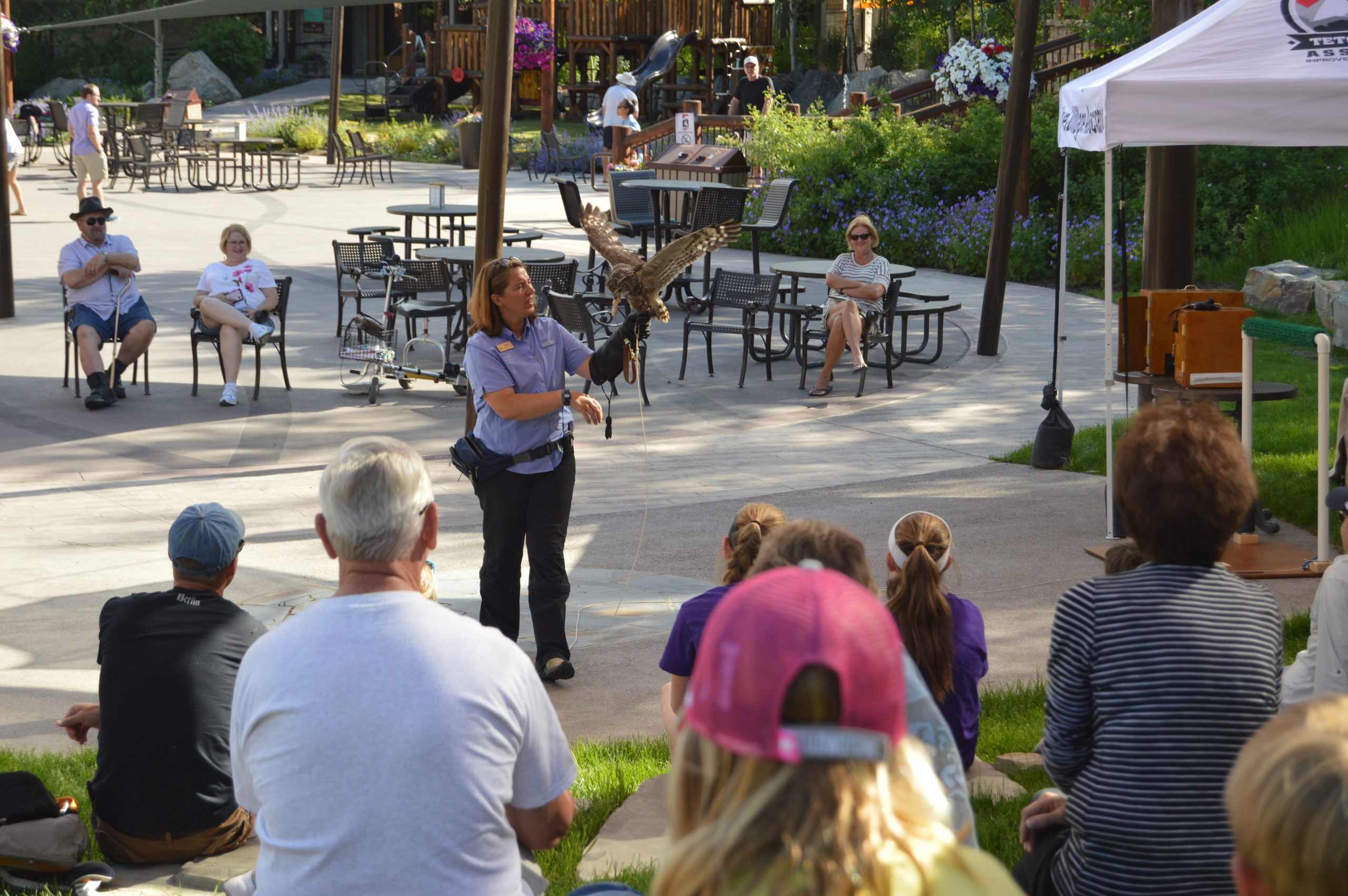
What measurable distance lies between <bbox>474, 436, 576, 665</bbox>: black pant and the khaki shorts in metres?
18.4

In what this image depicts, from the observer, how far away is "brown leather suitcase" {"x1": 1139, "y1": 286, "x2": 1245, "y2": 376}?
281 inches

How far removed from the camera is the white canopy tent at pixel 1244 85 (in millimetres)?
6066

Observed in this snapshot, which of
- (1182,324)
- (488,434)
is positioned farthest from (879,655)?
(1182,324)

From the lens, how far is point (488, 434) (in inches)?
210

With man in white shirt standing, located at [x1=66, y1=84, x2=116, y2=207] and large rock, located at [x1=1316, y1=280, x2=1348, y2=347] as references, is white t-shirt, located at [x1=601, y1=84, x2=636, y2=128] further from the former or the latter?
large rock, located at [x1=1316, y1=280, x2=1348, y2=347]

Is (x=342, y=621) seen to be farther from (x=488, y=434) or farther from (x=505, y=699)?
(x=488, y=434)

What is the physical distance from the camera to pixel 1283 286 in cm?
1373

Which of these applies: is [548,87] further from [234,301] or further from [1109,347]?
[1109,347]

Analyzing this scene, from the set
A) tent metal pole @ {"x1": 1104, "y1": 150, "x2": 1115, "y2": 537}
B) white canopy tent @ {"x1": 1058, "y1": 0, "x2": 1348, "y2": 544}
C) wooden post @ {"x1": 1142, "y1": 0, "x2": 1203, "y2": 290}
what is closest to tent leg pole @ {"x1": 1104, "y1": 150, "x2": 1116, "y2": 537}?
tent metal pole @ {"x1": 1104, "y1": 150, "x2": 1115, "y2": 537}

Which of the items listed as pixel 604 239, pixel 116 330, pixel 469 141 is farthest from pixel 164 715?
pixel 469 141

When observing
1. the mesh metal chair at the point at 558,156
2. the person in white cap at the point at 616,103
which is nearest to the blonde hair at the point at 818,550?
the person in white cap at the point at 616,103

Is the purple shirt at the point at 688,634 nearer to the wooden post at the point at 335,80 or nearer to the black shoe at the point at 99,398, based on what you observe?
the black shoe at the point at 99,398

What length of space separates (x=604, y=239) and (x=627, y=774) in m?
3.04

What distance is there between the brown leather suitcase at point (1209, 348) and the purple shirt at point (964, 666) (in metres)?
3.60
